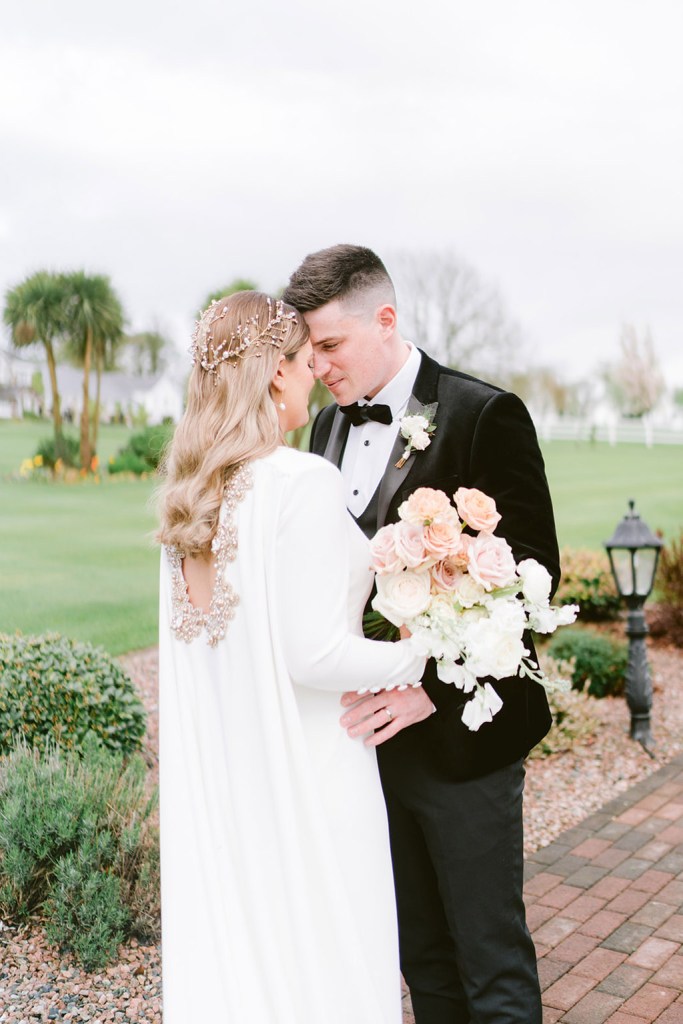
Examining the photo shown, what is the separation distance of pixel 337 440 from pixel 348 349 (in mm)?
320

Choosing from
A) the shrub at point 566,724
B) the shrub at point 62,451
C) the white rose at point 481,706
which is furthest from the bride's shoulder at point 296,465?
the shrub at point 566,724

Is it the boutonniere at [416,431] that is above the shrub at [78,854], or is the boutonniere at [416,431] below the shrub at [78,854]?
above

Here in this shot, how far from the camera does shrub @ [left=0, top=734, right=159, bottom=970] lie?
330 centimetres

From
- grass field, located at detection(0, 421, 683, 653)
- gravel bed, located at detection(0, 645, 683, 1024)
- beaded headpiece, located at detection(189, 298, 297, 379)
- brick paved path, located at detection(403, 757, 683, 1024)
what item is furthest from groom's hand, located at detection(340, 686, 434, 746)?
grass field, located at detection(0, 421, 683, 653)

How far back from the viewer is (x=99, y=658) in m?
4.36

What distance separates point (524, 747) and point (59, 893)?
5.92 ft

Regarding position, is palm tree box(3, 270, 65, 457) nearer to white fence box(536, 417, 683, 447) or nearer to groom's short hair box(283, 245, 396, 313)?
groom's short hair box(283, 245, 396, 313)

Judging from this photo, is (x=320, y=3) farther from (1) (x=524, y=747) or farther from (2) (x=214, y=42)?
(1) (x=524, y=747)

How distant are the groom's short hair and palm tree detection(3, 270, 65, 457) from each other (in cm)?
250

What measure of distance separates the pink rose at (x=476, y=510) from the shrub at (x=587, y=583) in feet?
21.0

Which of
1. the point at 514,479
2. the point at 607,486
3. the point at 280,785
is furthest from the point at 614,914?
the point at 607,486

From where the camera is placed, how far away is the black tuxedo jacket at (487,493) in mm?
2422

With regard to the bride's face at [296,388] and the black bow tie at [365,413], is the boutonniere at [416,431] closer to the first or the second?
the black bow tie at [365,413]

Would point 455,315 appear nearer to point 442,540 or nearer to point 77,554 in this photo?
point 77,554
